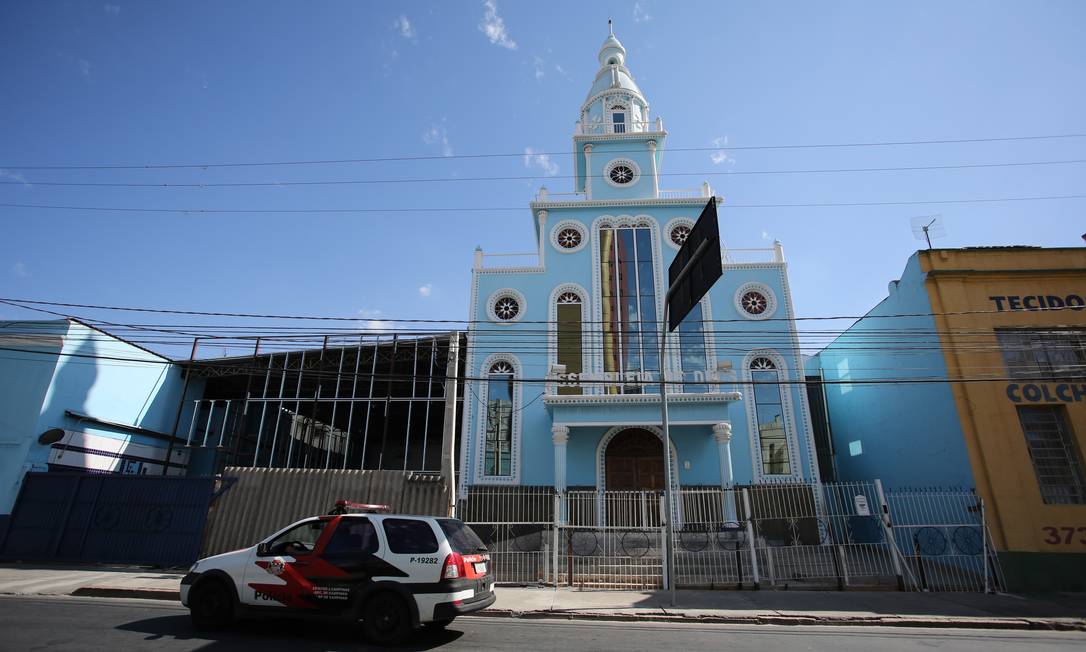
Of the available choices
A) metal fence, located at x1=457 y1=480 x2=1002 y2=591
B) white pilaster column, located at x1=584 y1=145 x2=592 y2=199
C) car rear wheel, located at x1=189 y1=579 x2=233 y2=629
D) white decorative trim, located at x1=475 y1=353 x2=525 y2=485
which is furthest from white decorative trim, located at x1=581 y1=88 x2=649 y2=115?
car rear wheel, located at x1=189 y1=579 x2=233 y2=629

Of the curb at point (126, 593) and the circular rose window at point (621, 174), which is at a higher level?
the circular rose window at point (621, 174)

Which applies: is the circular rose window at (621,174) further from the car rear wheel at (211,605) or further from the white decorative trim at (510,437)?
the car rear wheel at (211,605)

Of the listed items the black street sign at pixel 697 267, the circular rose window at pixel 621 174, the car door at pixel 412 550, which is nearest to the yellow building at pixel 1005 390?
the black street sign at pixel 697 267

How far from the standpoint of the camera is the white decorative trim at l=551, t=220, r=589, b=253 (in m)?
23.0

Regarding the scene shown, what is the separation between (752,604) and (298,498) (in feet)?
36.6

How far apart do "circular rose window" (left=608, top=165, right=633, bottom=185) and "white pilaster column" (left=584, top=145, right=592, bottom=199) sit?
1004mm

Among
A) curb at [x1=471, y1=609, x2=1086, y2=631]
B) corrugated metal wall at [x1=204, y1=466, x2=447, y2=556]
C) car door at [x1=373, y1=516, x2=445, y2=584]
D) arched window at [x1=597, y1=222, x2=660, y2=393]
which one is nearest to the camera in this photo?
car door at [x1=373, y1=516, x2=445, y2=584]

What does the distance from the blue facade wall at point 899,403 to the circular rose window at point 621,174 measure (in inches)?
442

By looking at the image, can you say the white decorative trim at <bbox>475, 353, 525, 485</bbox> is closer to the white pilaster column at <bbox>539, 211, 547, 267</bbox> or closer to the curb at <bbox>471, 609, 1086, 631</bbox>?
the white pilaster column at <bbox>539, 211, 547, 267</bbox>

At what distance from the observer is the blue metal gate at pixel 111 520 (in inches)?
542

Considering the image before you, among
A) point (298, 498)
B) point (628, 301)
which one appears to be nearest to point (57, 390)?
point (298, 498)

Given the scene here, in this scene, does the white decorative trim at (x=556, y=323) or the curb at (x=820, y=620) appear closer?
the curb at (x=820, y=620)

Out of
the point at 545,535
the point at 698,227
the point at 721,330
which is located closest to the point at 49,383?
the point at 545,535

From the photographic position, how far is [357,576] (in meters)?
6.66
